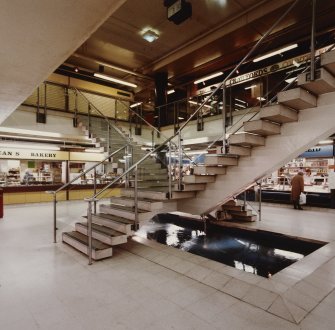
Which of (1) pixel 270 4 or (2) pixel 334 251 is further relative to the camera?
(1) pixel 270 4

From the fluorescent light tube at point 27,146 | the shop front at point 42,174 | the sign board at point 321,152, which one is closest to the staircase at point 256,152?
the shop front at point 42,174

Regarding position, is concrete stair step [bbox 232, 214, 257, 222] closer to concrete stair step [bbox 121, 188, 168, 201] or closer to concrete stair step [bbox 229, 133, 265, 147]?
concrete stair step [bbox 121, 188, 168, 201]

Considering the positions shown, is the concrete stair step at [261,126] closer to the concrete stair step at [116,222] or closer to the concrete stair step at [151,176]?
the concrete stair step at [116,222]

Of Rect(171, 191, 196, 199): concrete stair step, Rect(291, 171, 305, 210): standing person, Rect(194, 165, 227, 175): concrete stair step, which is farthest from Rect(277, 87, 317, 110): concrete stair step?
Rect(291, 171, 305, 210): standing person

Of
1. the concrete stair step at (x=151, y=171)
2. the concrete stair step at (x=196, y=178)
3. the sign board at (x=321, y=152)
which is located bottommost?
the concrete stair step at (x=196, y=178)

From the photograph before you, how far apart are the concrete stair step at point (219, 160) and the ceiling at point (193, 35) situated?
17.0 feet

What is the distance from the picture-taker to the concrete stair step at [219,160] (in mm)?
4641

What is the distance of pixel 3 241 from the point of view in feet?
17.6

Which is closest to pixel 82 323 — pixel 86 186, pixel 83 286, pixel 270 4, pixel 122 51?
pixel 83 286

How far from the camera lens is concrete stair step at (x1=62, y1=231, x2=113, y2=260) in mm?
4129

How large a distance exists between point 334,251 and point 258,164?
6.77 feet

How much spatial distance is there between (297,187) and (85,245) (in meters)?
7.90

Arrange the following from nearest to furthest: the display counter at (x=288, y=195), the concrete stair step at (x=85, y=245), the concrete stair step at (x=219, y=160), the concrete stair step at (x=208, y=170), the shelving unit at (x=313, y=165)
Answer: the concrete stair step at (x=85, y=245)
the concrete stair step at (x=219, y=160)
the concrete stair step at (x=208, y=170)
the display counter at (x=288, y=195)
the shelving unit at (x=313, y=165)

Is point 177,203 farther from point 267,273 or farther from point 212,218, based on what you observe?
point 267,273
